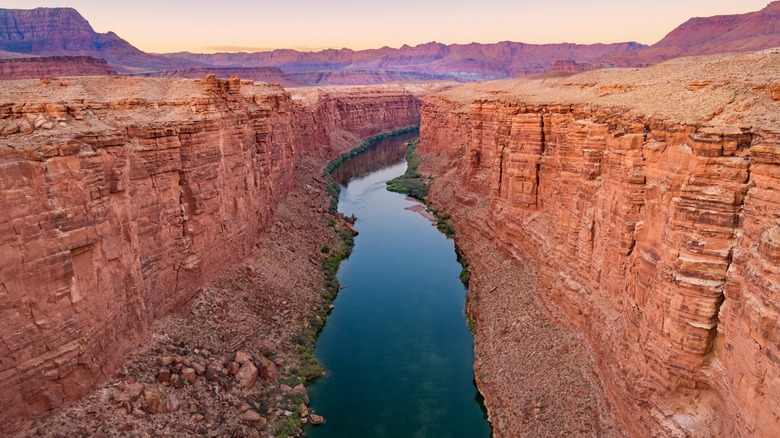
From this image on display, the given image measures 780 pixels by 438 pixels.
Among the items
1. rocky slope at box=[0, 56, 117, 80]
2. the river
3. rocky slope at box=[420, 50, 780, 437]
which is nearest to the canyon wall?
the river

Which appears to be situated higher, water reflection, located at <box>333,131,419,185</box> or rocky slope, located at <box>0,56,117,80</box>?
rocky slope, located at <box>0,56,117,80</box>

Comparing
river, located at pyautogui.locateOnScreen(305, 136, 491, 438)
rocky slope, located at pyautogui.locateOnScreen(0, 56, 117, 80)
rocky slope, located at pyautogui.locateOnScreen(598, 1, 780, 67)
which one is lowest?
river, located at pyautogui.locateOnScreen(305, 136, 491, 438)

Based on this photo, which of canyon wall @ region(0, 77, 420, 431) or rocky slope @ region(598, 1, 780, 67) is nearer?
canyon wall @ region(0, 77, 420, 431)

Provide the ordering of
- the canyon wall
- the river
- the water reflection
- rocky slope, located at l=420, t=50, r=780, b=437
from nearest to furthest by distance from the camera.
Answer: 1. rocky slope, located at l=420, t=50, r=780, b=437
2. the canyon wall
3. the river
4. the water reflection

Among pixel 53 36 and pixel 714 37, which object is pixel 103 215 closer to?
pixel 714 37

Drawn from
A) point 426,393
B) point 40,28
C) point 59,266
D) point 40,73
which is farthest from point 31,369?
point 40,28

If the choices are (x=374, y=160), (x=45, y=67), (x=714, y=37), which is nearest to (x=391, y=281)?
(x=374, y=160)

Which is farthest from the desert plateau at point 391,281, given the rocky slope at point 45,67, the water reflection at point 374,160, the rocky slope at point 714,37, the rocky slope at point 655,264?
the rocky slope at point 714,37

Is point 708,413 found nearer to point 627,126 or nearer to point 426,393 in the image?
point 627,126

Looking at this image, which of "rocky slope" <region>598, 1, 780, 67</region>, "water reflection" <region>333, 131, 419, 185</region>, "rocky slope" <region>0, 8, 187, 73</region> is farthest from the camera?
"rocky slope" <region>0, 8, 187, 73</region>

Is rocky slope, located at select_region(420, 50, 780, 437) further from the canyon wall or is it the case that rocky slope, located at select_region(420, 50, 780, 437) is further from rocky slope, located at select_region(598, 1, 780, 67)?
rocky slope, located at select_region(598, 1, 780, 67)
